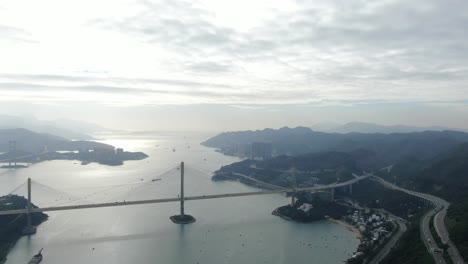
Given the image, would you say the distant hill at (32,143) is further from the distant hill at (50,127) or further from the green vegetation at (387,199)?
the green vegetation at (387,199)

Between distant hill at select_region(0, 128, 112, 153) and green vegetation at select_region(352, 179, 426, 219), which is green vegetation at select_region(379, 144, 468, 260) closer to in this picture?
green vegetation at select_region(352, 179, 426, 219)

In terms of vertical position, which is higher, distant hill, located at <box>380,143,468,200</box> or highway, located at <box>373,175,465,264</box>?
→ distant hill, located at <box>380,143,468,200</box>

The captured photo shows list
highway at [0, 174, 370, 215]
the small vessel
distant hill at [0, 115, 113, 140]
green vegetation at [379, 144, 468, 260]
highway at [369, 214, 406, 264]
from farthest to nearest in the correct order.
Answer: distant hill at [0, 115, 113, 140], highway at [0, 174, 370, 215], green vegetation at [379, 144, 468, 260], highway at [369, 214, 406, 264], the small vessel

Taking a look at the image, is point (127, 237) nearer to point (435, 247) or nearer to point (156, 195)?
point (156, 195)

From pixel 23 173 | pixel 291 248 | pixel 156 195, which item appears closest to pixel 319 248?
pixel 291 248

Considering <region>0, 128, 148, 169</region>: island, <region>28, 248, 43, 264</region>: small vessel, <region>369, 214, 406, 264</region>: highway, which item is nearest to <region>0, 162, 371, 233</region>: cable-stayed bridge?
<region>28, 248, 43, 264</region>: small vessel

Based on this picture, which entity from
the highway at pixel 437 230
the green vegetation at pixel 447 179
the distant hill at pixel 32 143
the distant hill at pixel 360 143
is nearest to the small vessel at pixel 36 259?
the highway at pixel 437 230

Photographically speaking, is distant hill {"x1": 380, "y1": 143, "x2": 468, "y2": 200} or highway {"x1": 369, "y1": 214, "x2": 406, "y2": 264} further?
distant hill {"x1": 380, "y1": 143, "x2": 468, "y2": 200}
